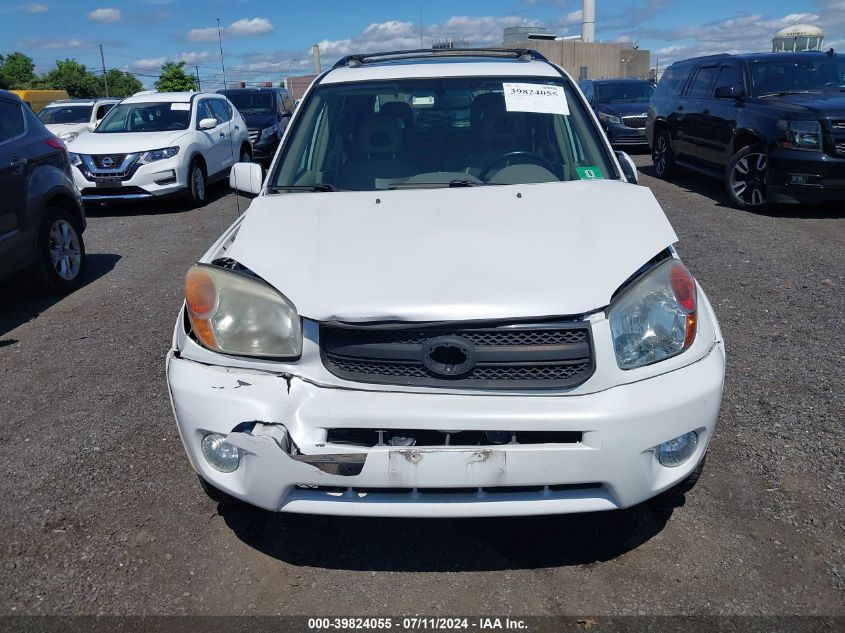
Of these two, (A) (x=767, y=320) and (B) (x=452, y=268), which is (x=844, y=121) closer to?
(A) (x=767, y=320)

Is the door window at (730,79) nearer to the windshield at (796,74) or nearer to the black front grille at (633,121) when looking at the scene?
the windshield at (796,74)

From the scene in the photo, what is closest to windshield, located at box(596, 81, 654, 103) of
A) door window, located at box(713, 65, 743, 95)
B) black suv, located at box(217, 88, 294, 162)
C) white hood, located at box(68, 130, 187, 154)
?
door window, located at box(713, 65, 743, 95)

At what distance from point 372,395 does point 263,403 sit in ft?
1.17

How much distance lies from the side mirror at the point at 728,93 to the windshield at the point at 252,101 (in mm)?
10323

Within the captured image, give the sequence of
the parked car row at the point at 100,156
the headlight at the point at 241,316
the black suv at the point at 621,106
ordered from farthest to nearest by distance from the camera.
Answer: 1. the black suv at the point at 621,106
2. the parked car row at the point at 100,156
3. the headlight at the point at 241,316

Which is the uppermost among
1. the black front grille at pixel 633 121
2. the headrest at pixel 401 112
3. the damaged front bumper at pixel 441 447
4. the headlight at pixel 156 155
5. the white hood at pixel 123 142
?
the headrest at pixel 401 112

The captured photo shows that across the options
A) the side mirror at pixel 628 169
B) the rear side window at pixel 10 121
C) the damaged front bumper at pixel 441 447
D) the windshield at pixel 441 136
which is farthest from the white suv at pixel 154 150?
the damaged front bumper at pixel 441 447

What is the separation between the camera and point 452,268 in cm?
263

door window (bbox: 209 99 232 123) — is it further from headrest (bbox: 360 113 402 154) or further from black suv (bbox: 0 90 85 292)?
headrest (bbox: 360 113 402 154)

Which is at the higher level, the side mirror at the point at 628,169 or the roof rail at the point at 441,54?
the roof rail at the point at 441,54

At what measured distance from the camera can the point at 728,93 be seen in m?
9.38

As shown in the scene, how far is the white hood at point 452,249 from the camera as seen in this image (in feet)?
8.16

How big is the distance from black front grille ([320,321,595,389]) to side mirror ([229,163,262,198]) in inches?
68.1

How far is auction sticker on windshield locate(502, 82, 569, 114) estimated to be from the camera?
3.93 metres
